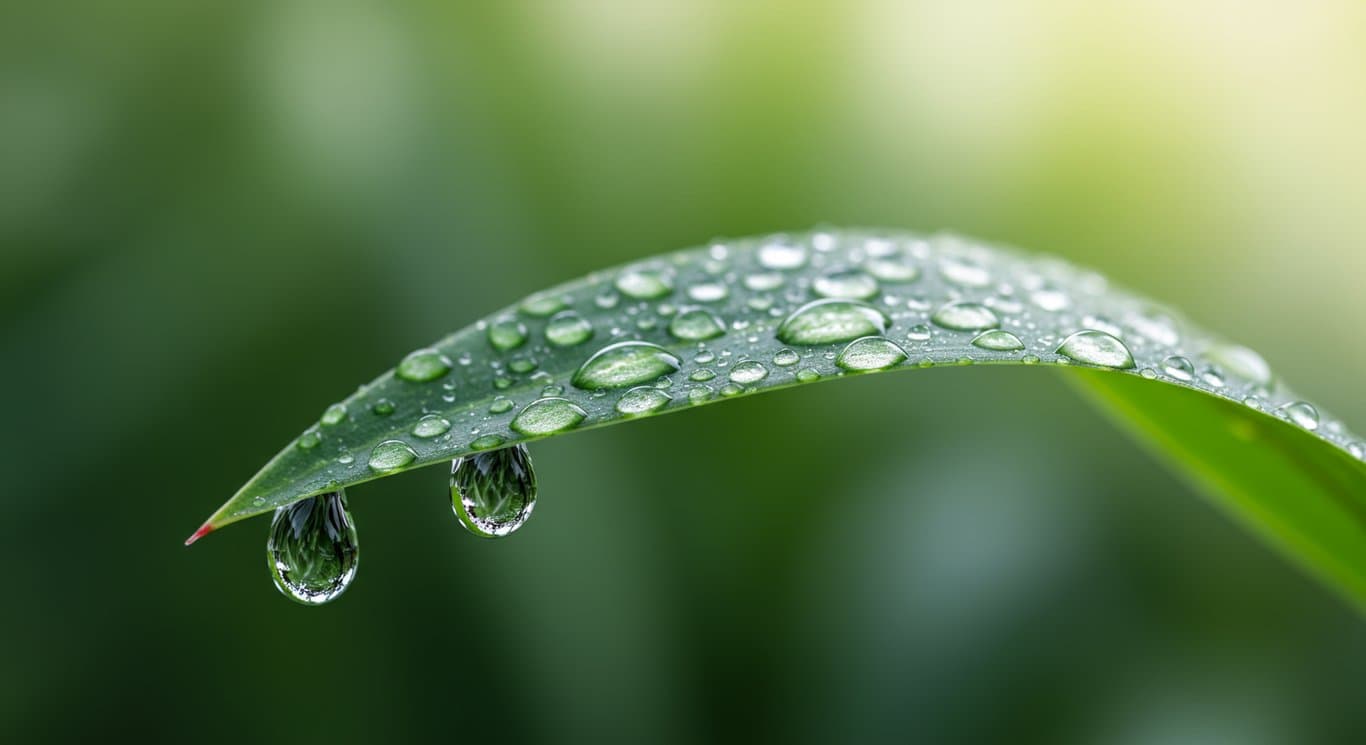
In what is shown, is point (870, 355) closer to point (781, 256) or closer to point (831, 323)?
point (831, 323)

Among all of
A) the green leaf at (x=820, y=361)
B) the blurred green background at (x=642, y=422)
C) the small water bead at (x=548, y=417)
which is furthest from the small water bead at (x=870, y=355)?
the blurred green background at (x=642, y=422)

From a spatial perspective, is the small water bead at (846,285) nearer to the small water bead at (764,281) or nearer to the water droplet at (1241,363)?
the small water bead at (764,281)

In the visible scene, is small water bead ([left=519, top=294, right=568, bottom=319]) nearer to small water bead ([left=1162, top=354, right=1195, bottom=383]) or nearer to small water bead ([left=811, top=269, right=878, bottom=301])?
small water bead ([left=811, top=269, right=878, bottom=301])

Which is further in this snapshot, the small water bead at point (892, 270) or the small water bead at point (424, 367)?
the small water bead at point (892, 270)

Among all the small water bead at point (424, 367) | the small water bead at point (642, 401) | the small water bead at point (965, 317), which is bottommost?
the small water bead at point (642, 401)

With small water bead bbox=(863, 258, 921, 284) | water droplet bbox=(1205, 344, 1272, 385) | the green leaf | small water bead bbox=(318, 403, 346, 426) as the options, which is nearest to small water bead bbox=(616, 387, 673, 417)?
the green leaf

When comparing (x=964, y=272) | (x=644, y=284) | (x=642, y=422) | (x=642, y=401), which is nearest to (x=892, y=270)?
(x=964, y=272)
